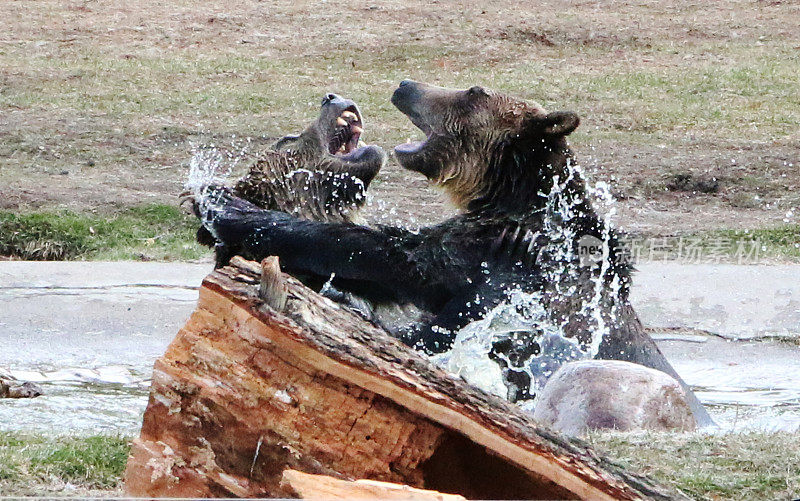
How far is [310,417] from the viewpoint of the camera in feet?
11.8

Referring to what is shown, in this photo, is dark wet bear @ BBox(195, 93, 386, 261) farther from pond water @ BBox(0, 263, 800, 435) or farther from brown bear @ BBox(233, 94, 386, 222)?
pond water @ BBox(0, 263, 800, 435)

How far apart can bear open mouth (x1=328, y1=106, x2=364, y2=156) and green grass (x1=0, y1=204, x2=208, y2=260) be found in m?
3.45

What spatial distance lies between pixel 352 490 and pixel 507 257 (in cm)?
270

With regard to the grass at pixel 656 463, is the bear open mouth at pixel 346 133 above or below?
above

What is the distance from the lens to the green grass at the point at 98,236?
982cm

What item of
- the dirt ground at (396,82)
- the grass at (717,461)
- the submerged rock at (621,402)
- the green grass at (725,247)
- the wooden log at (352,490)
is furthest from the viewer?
the dirt ground at (396,82)

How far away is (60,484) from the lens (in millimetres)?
4070

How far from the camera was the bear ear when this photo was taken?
584cm

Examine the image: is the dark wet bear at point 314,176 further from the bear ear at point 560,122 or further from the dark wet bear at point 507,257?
the bear ear at point 560,122

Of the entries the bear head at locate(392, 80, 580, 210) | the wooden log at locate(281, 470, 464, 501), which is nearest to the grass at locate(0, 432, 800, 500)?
the wooden log at locate(281, 470, 464, 501)

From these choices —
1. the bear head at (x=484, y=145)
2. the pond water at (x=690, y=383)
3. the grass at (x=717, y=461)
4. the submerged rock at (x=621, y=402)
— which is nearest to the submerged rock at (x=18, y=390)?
the pond water at (x=690, y=383)

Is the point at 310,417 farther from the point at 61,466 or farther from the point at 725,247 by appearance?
the point at 725,247

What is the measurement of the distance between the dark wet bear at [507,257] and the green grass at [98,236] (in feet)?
12.9

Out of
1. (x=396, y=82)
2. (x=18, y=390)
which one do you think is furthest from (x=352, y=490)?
(x=396, y=82)
